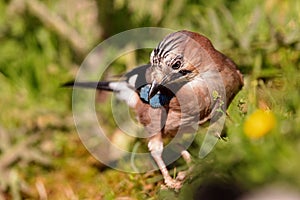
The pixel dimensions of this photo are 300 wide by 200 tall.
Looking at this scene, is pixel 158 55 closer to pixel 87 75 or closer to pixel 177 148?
pixel 177 148

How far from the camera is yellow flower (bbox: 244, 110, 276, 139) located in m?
2.30

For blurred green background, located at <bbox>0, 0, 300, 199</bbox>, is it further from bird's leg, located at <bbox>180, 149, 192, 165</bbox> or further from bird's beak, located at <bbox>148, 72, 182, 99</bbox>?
bird's beak, located at <bbox>148, 72, 182, 99</bbox>

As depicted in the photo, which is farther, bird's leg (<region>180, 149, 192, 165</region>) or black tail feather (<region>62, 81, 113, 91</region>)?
black tail feather (<region>62, 81, 113, 91</region>)

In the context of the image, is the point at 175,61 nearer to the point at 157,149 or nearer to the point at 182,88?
the point at 182,88

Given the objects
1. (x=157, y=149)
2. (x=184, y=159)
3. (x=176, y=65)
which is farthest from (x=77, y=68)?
(x=176, y=65)

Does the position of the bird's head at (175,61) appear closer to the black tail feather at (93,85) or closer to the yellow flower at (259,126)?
the yellow flower at (259,126)

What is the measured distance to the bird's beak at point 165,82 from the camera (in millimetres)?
3117

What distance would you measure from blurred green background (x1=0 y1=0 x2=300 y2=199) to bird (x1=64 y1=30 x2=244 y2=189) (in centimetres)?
9

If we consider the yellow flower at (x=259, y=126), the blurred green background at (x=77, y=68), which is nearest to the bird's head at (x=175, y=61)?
the blurred green background at (x=77, y=68)

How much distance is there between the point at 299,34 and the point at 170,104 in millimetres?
1167

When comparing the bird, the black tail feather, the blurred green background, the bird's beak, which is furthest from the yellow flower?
the black tail feather

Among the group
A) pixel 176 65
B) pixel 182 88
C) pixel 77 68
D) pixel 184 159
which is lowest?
pixel 184 159

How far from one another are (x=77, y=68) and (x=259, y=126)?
3044 millimetres

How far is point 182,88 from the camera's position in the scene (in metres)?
3.28
